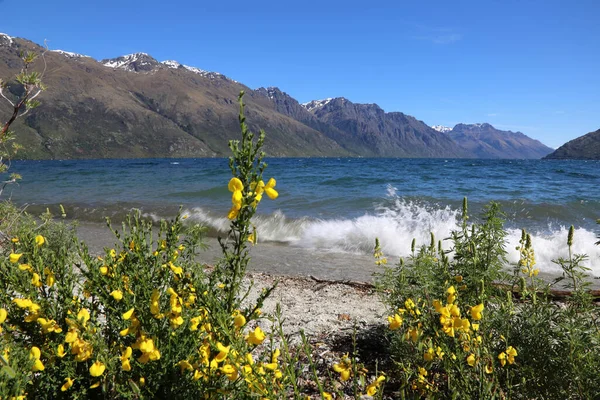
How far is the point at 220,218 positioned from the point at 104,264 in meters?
11.1

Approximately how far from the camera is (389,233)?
34.7ft

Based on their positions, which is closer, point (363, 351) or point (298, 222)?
point (363, 351)

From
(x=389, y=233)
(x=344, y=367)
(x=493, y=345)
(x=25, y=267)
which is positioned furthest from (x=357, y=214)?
(x=25, y=267)

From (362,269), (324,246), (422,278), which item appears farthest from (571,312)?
(324,246)

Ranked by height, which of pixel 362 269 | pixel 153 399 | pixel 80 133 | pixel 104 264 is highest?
pixel 80 133

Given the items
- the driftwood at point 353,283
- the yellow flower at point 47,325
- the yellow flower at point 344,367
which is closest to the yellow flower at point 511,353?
the yellow flower at point 344,367

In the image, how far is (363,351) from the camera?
359 cm

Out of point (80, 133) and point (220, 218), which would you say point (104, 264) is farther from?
point (80, 133)

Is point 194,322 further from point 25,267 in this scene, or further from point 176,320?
point 25,267

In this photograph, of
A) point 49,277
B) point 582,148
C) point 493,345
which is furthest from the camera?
point 582,148

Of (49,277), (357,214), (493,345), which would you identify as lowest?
(357,214)

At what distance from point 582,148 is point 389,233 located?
18888 centimetres

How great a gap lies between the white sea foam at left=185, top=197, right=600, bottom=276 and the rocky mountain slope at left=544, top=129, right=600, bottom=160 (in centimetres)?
17127

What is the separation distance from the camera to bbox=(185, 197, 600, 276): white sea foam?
894 centimetres
